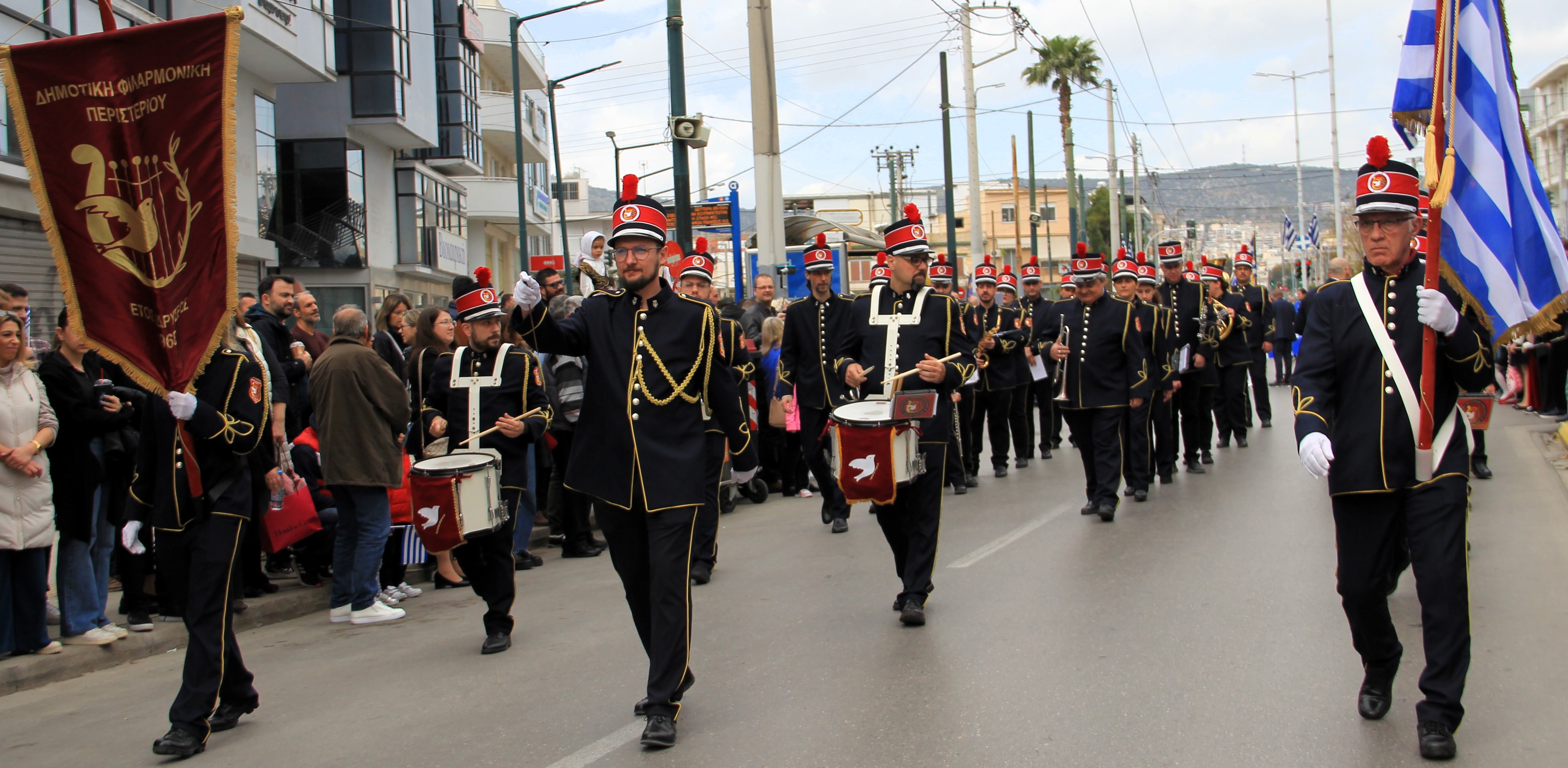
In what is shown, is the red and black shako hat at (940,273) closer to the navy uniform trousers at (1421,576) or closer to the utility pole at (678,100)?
the utility pole at (678,100)

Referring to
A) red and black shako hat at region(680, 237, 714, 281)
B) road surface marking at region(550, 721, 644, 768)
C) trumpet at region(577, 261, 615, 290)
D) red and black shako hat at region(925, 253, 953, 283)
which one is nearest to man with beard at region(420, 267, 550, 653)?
trumpet at region(577, 261, 615, 290)

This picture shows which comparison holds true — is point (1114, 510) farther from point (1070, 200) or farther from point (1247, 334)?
point (1070, 200)

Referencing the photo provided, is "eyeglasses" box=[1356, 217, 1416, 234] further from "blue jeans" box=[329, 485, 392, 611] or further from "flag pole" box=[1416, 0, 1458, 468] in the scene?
"blue jeans" box=[329, 485, 392, 611]

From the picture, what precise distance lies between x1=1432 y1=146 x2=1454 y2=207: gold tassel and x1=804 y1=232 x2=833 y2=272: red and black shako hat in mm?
5874

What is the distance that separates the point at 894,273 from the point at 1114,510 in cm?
392

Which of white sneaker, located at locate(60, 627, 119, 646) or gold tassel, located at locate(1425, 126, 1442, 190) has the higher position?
gold tassel, located at locate(1425, 126, 1442, 190)

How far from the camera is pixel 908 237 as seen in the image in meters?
7.28

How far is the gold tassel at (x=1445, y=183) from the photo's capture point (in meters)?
4.65

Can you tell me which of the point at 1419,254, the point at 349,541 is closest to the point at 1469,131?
the point at 1419,254

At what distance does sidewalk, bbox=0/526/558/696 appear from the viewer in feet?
22.0

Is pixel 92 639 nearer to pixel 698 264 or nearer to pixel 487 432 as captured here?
pixel 487 432

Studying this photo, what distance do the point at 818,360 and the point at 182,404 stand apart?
5.79 m

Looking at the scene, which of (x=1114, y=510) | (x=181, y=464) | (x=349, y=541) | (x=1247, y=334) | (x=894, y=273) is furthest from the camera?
(x=1247, y=334)

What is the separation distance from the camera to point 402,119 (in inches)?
1208
